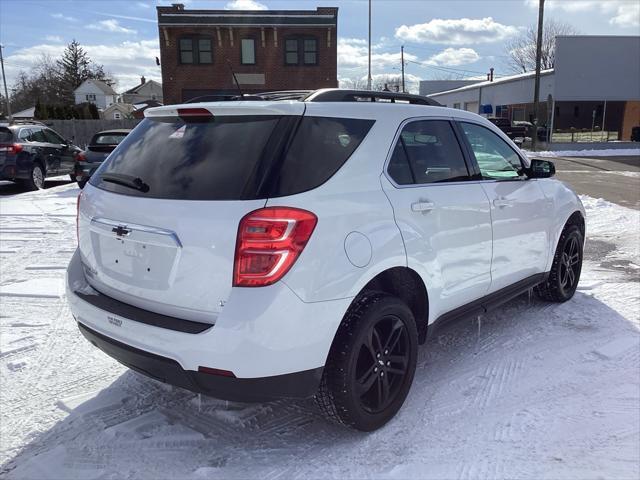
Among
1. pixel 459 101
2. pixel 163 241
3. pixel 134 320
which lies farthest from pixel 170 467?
pixel 459 101

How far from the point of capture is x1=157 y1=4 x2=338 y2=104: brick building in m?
32.0

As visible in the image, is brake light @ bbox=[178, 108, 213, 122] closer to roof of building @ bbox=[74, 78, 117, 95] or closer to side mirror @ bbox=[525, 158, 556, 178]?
side mirror @ bbox=[525, 158, 556, 178]

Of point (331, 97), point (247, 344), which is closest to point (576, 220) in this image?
point (331, 97)

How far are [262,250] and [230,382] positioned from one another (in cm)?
63

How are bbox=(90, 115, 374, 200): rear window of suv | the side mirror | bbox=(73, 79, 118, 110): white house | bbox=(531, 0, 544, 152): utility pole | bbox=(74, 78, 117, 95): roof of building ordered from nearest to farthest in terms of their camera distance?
1. bbox=(90, 115, 374, 200): rear window of suv
2. the side mirror
3. bbox=(531, 0, 544, 152): utility pole
4. bbox=(73, 79, 118, 110): white house
5. bbox=(74, 78, 117, 95): roof of building

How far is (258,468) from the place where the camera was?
2.73 metres

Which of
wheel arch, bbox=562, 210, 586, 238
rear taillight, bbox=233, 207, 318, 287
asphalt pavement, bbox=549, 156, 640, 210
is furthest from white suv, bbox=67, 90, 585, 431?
asphalt pavement, bbox=549, 156, 640, 210

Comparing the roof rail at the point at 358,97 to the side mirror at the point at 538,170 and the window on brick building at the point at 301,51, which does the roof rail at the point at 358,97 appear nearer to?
the side mirror at the point at 538,170

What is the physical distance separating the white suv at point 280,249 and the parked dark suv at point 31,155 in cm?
1130

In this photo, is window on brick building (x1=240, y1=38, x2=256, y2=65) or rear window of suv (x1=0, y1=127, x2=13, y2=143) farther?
window on brick building (x1=240, y1=38, x2=256, y2=65)

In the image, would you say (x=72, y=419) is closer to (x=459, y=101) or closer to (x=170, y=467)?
(x=170, y=467)

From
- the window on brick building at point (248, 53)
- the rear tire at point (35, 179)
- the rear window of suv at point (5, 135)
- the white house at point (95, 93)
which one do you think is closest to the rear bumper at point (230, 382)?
the rear tire at point (35, 179)

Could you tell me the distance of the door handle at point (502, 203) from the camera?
3.87 m

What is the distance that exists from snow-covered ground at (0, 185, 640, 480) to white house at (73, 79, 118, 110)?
7797 cm
